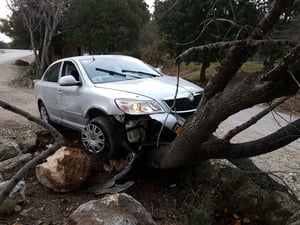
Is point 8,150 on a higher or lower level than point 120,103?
lower

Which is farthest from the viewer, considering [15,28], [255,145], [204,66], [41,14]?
[15,28]

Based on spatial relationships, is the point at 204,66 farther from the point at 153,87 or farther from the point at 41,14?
the point at 153,87

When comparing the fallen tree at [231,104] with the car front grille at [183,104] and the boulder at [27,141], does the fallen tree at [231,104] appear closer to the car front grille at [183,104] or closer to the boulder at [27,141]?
the car front grille at [183,104]

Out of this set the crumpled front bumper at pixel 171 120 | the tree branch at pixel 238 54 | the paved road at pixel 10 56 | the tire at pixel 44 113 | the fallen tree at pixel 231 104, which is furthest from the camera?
the paved road at pixel 10 56

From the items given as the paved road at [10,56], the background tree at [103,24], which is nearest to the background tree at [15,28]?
the background tree at [103,24]

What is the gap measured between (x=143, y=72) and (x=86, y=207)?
2934mm

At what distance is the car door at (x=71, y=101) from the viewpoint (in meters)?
5.39

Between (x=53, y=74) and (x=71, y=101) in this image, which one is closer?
(x=71, y=101)

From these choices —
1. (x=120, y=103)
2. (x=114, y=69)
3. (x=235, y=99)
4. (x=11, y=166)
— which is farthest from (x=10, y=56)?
(x=235, y=99)

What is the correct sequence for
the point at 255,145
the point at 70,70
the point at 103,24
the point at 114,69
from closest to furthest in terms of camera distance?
1. the point at 255,145
2. the point at 114,69
3. the point at 70,70
4. the point at 103,24

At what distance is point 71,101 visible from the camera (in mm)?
5602

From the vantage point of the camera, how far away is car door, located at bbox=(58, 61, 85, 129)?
5.39 meters

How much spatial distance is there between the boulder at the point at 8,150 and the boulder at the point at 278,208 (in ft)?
13.6

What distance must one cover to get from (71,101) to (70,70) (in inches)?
28.2
